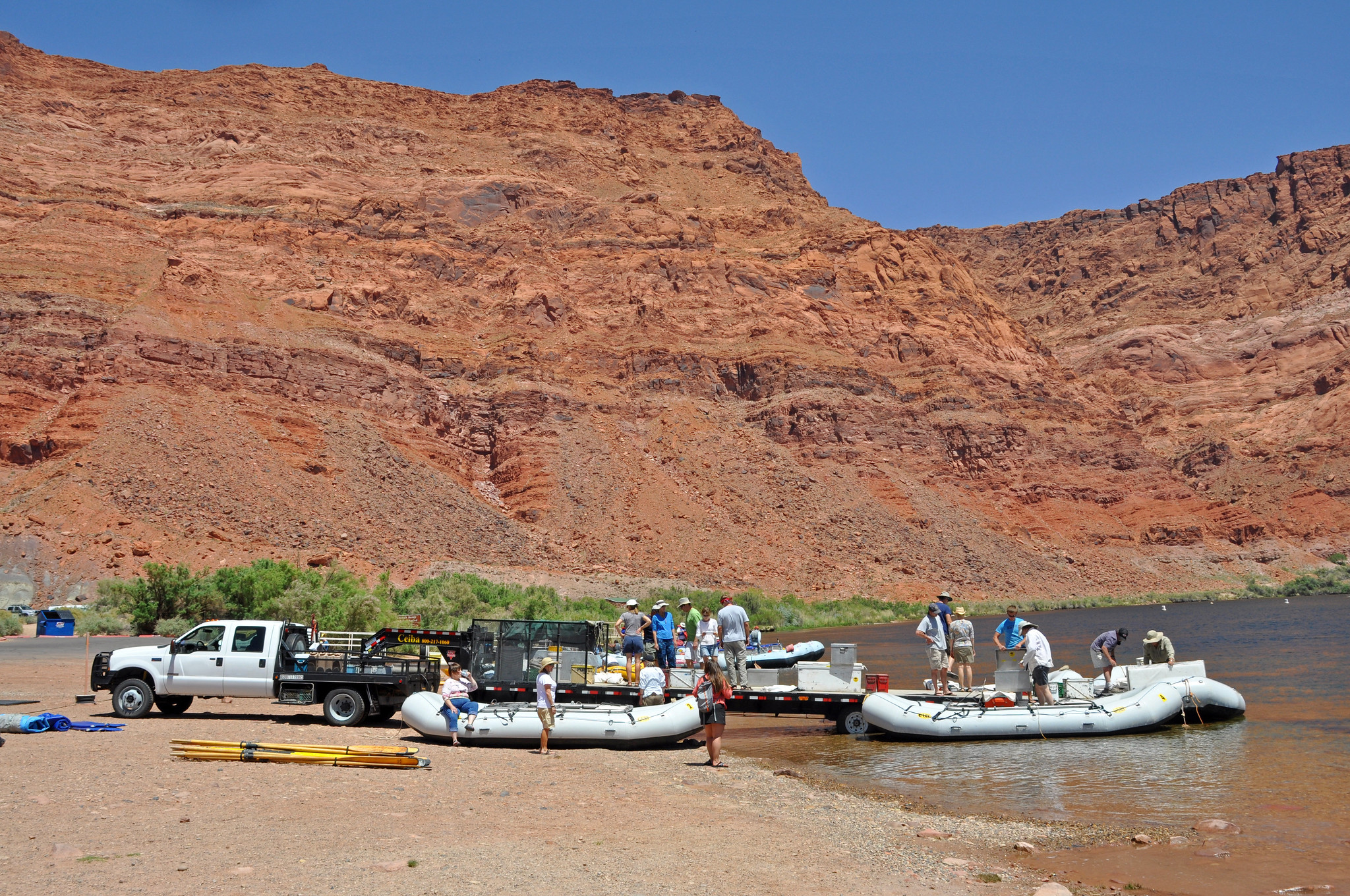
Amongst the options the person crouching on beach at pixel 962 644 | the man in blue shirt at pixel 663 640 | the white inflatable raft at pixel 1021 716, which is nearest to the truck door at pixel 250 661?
the man in blue shirt at pixel 663 640

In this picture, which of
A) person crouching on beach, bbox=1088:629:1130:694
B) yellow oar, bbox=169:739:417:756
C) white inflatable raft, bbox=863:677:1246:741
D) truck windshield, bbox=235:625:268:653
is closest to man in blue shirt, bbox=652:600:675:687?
white inflatable raft, bbox=863:677:1246:741

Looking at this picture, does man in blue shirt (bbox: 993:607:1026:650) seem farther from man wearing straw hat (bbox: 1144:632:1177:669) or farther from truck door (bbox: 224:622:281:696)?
truck door (bbox: 224:622:281:696)

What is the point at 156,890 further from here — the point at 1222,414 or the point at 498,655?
the point at 1222,414

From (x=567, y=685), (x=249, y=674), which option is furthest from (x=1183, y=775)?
(x=249, y=674)

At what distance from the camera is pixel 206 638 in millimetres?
17984

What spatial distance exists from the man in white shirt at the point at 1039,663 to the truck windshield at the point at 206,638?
13.6m

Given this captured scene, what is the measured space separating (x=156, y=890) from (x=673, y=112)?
13565cm

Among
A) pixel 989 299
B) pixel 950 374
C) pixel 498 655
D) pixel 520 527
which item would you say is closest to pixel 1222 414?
pixel 989 299

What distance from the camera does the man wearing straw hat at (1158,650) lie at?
21.2m

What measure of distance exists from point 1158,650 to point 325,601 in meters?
25.2

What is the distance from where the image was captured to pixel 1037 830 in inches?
479

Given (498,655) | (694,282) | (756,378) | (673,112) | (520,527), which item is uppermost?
(673,112)

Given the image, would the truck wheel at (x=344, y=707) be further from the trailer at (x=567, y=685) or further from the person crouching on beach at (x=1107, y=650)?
the person crouching on beach at (x=1107, y=650)

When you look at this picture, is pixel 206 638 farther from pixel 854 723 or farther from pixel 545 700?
pixel 854 723
